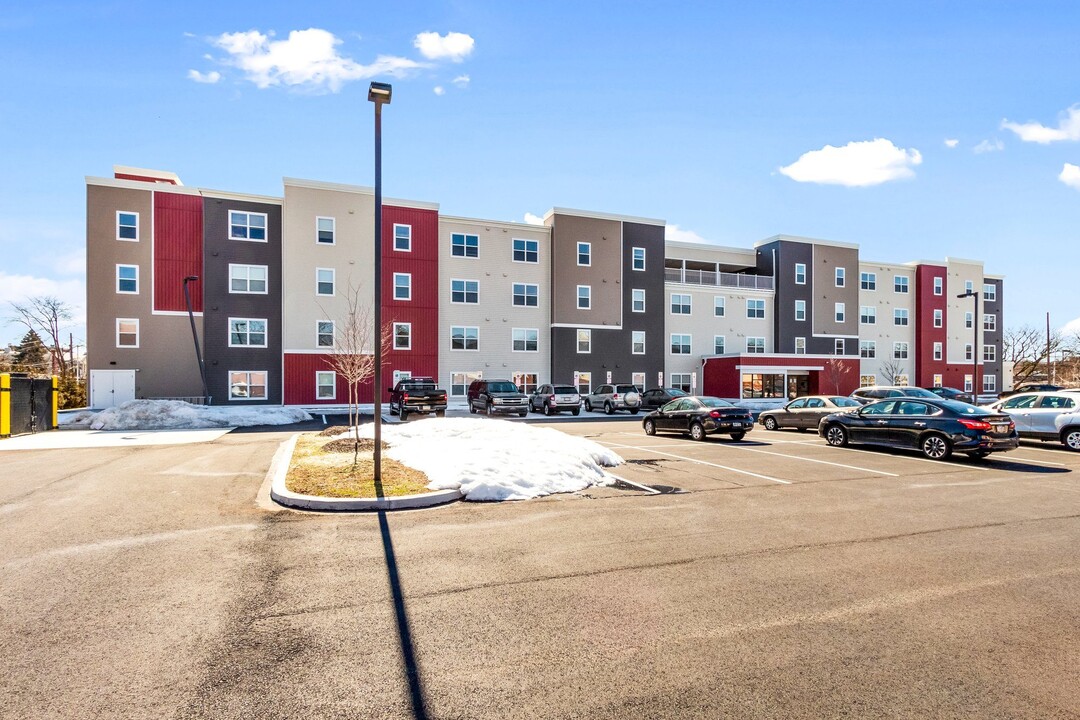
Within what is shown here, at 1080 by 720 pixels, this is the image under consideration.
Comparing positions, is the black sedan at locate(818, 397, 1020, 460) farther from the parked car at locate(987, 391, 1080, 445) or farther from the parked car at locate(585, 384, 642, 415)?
the parked car at locate(585, 384, 642, 415)

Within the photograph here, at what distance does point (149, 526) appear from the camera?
7.90 metres

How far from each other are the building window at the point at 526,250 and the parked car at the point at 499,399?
39.3 feet

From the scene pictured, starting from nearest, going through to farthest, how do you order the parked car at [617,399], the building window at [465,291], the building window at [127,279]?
the building window at [127,279], the parked car at [617,399], the building window at [465,291]

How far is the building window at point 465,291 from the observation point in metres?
40.4

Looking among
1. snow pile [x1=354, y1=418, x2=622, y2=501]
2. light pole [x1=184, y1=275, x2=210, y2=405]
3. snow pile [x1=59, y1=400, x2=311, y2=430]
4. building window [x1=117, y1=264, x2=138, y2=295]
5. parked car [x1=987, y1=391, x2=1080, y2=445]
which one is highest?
building window [x1=117, y1=264, x2=138, y2=295]

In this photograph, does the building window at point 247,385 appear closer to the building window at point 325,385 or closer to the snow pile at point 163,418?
the building window at point 325,385

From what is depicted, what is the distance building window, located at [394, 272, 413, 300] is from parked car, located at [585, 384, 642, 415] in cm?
1398

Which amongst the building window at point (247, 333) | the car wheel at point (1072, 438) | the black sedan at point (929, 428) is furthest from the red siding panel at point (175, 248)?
the car wheel at point (1072, 438)

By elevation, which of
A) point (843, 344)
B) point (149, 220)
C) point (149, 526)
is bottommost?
point (149, 526)

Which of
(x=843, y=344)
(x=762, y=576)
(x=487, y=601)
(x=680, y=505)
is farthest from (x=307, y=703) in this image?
(x=843, y=344)

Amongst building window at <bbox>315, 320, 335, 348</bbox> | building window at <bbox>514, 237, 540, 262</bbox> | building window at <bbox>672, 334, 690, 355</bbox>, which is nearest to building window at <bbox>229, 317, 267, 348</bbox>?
building window at <bbox>315, 320, 335, 348</bbox>

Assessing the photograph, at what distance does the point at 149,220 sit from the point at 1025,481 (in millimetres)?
41049

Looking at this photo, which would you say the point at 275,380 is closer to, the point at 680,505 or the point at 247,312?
the point at 247,312

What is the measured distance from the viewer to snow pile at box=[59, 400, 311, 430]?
24.8m
